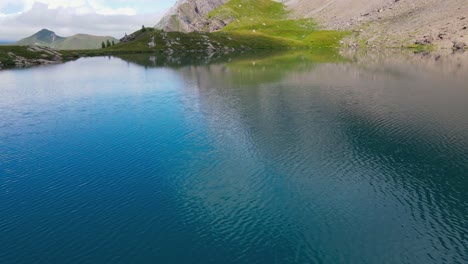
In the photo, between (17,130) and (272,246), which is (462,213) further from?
(17,130)

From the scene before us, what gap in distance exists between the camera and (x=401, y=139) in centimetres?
6044

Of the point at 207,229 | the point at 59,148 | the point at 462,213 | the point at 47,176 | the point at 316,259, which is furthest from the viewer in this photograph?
the point at 59,148

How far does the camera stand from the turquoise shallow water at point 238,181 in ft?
103

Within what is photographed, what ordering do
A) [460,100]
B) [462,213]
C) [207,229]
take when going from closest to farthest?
[207,229] → [462,213] → [460,100]

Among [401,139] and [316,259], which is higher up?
[401,139]

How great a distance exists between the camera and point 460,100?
87.6m

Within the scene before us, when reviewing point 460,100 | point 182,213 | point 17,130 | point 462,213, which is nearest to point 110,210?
point 182,213

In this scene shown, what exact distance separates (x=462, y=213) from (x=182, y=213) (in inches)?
1225

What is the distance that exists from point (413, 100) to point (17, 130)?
97.4m

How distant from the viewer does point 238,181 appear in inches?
1781

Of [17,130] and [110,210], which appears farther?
[17,130]

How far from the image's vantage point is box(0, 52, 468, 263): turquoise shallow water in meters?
31.5

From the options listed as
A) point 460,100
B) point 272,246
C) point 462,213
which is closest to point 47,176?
point 272,246

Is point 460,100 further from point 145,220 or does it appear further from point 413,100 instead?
point 145,220
